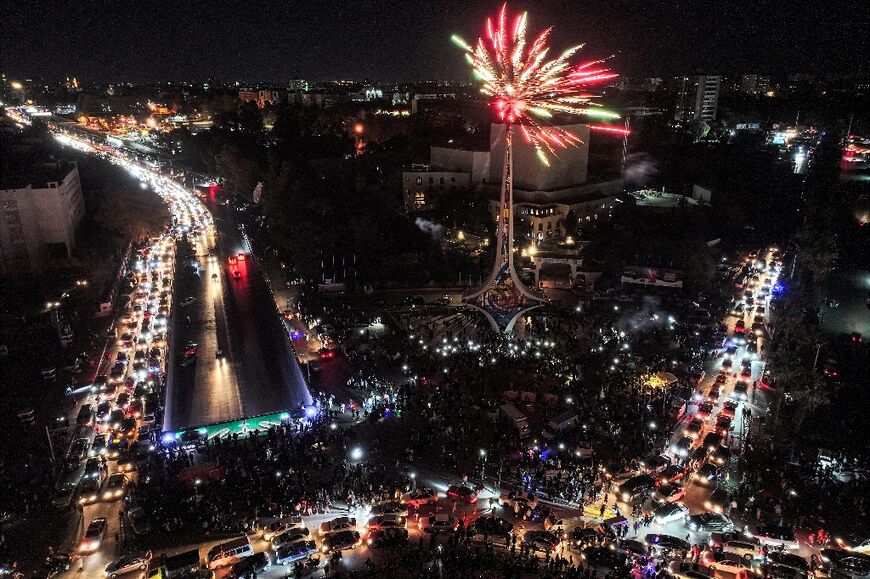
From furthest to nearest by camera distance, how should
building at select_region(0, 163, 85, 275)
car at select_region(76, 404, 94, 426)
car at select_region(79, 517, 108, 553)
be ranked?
1. building at select_region(0, 163, 85, 275)
2. car at select_region(76, 404, 94, 426)
3. car at select_region(79, 517, 108, 553)

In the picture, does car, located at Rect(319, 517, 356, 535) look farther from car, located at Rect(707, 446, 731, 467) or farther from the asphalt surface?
car, located at Rect(707, 446, 731, 467)

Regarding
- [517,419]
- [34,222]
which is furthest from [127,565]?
[34,222]

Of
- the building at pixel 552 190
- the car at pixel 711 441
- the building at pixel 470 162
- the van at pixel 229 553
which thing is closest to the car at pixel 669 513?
the car at pixel 711 441

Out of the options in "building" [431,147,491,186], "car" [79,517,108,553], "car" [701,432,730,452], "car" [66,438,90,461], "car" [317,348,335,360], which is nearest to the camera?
"car" [79,517,108,553]

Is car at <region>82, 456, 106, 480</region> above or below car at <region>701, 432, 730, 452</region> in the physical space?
above

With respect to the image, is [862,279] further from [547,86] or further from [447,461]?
[447,461]

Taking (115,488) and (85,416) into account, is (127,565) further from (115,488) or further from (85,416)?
(85,416)

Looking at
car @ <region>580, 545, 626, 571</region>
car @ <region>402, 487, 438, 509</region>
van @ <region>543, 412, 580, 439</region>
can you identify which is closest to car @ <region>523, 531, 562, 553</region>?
car @ <region>580, 545, 626, 571</region>
